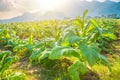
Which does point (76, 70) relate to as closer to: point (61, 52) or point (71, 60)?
point (61, 52)

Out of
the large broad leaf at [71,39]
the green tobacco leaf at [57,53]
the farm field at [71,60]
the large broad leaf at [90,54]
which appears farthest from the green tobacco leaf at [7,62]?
the large broad leaf at [90,54]

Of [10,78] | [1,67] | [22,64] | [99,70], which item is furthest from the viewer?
[22,64]

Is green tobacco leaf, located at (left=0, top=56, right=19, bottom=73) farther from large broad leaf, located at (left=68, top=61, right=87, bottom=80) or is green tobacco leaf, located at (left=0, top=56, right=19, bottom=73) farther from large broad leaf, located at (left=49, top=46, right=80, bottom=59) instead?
large broad leaf, located at (left=68, top=61, right=87, bottom=80)

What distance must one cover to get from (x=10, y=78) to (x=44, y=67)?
1648 mm

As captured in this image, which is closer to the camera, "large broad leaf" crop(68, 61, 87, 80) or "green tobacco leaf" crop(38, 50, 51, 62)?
"large broad leaf" crop(68, 61, 87, 80)

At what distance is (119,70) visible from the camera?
5242mm

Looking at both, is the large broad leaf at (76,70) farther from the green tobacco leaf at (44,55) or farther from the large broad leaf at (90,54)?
the green tobacco leaf at (44,55)

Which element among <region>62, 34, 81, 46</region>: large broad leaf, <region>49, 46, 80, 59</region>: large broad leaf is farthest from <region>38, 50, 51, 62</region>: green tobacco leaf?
<region>49, 46, 80, 59</region>: large broad leaf

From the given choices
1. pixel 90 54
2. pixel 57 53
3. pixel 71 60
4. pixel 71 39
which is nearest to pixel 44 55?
pixel 57 53

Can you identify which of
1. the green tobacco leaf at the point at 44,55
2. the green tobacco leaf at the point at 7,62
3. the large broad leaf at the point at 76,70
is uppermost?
the green tobacco leaf at the point at 7,62

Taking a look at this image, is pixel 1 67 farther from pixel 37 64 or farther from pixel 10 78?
pixel 37 64

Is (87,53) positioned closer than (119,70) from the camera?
Yes

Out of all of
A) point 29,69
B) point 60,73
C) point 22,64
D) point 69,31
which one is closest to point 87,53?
point 69,31

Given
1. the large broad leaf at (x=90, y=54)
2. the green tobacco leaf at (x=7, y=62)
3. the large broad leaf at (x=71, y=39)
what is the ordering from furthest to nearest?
the green tobacco leaf at (x=7, y=62) → the large broad leaf at (x=71, y=39) → the large broad leaf at (x=90, y=54)
